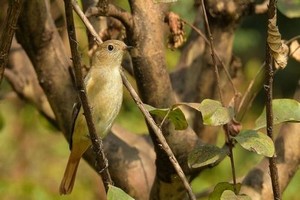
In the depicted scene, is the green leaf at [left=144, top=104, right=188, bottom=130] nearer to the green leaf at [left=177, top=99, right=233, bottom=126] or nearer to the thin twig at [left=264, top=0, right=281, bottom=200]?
the green leaf at [left=177, top=99, right=233, bottom=126]

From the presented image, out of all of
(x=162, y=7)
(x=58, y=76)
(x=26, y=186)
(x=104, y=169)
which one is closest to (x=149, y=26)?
(x=162, y=7)

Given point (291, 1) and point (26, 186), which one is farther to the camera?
point (26, 186)

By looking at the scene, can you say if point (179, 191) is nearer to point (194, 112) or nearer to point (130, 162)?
point (130, 162)

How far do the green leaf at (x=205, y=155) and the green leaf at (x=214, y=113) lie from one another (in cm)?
18

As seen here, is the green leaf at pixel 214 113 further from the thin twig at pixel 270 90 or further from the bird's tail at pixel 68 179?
the bird's tail at pixel 68 179

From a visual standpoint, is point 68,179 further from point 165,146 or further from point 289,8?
point 165,146

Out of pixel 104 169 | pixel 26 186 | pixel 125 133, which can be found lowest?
pixel 26 186

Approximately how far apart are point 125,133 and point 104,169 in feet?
3.81

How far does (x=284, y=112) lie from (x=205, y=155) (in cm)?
24

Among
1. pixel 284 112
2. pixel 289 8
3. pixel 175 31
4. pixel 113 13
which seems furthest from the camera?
pixel 289 8

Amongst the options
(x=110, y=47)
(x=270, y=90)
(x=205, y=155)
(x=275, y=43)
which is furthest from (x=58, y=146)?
(x=275, y=43)

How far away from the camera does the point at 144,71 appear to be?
2.73 meters

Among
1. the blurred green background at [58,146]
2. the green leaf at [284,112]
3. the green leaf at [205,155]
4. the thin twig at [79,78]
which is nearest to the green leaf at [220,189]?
the green leaf at [205,155]

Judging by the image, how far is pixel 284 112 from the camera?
2.27 m
